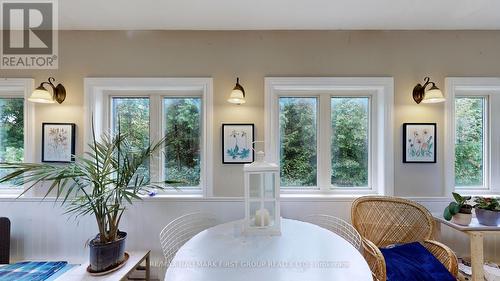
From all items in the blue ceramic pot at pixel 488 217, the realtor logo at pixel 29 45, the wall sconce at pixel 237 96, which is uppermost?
the realtor logo at pixel 29 45

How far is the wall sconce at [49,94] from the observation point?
2.01 meters

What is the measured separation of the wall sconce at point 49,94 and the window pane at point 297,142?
6.66 feet

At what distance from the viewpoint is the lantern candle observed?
4.81ft

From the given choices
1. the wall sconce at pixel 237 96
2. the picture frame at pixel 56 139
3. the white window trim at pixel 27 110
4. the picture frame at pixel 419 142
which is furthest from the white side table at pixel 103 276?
the picture frame at pixel 419 142

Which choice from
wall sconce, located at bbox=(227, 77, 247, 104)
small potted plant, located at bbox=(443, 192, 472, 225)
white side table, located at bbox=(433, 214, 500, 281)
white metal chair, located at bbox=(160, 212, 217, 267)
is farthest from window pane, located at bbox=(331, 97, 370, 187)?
white metal chair, located at bbox=(160, 212, 217, 267)

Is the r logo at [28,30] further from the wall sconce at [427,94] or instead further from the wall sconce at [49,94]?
the wall sconce at [427,94]

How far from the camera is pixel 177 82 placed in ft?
7.21

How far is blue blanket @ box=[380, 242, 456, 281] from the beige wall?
54cm

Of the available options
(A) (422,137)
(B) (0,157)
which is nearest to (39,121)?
(B) (0,157)

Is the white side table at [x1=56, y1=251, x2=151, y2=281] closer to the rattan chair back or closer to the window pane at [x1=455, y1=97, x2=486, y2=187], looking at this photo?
the rattan chair back

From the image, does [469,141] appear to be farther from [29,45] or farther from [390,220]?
[29,45]

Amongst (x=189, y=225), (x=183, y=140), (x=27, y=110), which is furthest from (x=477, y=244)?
(x=27, y=110)

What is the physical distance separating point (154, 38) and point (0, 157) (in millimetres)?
1919

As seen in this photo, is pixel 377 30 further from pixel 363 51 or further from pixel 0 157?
pixel 0 157
